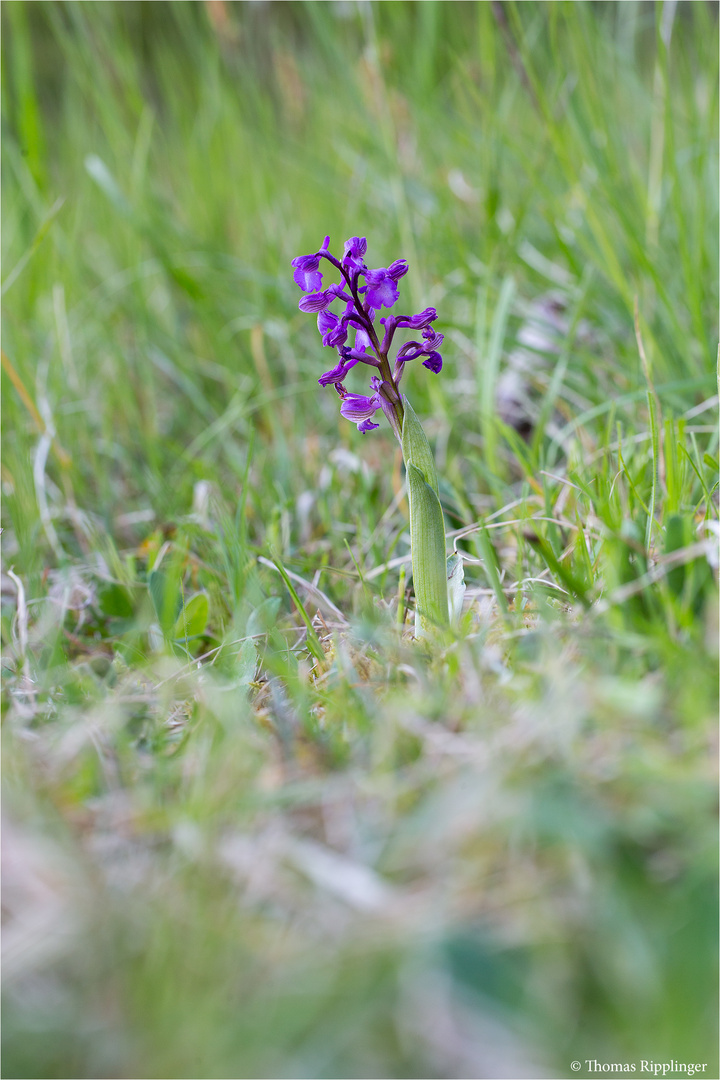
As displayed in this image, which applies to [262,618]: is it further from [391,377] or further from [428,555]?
[391,377]

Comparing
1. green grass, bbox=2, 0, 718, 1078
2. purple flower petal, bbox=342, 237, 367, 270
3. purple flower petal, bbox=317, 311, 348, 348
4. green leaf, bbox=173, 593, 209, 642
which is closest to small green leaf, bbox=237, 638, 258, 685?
green grass, bbox=2, 0, 718, 1078

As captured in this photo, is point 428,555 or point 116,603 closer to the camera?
point 428,555

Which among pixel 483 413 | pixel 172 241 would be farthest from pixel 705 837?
pixel 172 241

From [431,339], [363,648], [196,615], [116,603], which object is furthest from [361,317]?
[116,603]

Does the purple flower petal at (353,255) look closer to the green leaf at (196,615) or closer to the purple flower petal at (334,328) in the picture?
the purple flower petal at (334,328)

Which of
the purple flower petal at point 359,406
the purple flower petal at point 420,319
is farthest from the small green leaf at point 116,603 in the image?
the purple flower petal at point 420,319

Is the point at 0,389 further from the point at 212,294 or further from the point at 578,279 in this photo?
the point at 578,279
